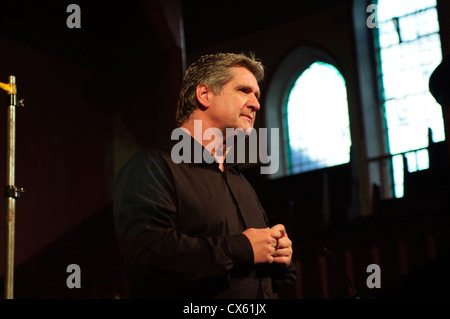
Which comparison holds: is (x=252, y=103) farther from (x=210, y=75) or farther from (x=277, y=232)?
(x=277, y=232)

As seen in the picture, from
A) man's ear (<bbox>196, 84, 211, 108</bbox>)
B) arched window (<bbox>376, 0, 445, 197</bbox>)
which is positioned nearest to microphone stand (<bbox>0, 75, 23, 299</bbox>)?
man's ear (<bbox>196, 84, 211, 108</bbox>)

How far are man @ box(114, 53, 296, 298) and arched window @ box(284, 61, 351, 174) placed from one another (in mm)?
7681

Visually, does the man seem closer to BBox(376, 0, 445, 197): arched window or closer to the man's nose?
the man's nose

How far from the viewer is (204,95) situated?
7.04 feet

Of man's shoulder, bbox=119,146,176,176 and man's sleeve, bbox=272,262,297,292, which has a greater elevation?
man's shoulder, bbox=119,146,176,176

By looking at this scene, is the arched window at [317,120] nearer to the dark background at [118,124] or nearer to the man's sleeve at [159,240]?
the dark background at [118,124]

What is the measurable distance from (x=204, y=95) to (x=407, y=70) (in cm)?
789

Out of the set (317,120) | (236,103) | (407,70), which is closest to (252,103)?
(236,103)

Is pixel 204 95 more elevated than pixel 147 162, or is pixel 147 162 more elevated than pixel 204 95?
pixel 204 95

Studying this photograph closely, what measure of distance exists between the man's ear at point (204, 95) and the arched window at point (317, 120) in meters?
7.67

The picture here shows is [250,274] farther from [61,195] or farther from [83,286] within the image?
[61,195]

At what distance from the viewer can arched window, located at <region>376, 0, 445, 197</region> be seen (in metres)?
9.05

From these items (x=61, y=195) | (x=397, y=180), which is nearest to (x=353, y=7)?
(x=397, y=180)

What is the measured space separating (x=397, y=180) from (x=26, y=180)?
498cm
